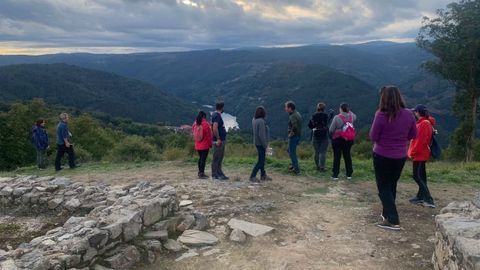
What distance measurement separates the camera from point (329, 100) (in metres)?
171

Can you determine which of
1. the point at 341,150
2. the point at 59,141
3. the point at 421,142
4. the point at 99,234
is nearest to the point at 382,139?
the point at 421,142

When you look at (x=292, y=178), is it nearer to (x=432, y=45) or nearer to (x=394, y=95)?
(x=394, y=95)

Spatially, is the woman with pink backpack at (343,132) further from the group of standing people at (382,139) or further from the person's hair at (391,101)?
the person's hair at (391,101)

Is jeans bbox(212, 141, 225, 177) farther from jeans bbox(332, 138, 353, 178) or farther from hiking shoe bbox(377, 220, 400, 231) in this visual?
hiking shoe bbox(377, 220, 400, 231)

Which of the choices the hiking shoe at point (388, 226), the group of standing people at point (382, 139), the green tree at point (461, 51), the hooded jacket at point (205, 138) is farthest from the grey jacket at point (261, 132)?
the green tree at point (461, 51)

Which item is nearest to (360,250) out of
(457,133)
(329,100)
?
(457,133)

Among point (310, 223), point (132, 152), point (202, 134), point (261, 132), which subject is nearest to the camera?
point (310, 223)

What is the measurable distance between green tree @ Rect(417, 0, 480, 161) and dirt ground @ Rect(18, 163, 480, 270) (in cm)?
1824

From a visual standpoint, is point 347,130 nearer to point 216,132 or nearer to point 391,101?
point 216,132

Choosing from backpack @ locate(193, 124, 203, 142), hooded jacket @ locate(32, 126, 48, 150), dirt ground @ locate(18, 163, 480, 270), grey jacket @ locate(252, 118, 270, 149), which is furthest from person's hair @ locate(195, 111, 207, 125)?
hooded jacket @ locate(32, 126, 48, 150)

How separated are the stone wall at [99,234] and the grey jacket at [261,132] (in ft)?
9.14

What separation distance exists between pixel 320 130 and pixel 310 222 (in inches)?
178

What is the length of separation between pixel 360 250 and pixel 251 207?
2431 mm

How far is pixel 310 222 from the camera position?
739 cm
